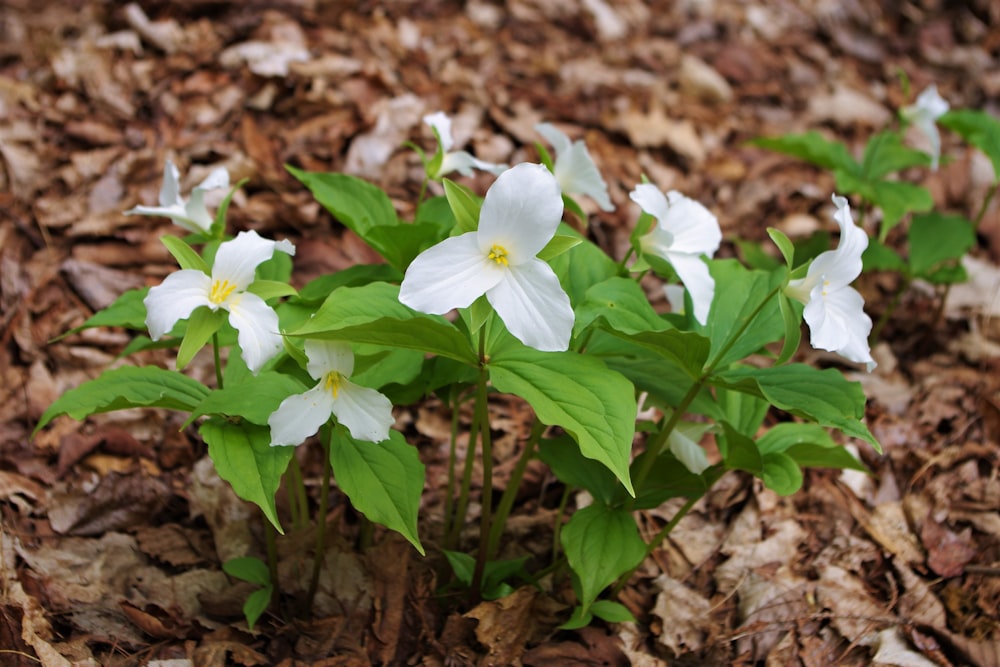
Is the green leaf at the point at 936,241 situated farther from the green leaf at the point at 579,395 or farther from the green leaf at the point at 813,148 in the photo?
the green leaf at the point at 579,395

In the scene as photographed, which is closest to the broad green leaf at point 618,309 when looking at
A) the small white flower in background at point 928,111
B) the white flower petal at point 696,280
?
the white flower petal at point 696,280

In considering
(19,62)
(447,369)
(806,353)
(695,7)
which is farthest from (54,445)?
(695,7)

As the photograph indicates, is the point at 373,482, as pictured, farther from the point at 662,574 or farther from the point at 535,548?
the point at 662,574

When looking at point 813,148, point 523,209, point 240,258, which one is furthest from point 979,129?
point 240,258

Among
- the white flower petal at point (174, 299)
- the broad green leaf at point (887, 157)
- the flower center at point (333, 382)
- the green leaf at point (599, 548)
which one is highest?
the white flower petal at point (174, 299)

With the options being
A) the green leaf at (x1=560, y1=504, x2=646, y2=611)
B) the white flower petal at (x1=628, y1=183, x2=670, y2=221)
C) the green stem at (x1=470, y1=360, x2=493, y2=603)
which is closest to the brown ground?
the green stem at (x1=470, y1=360, x2=493, y2=603)

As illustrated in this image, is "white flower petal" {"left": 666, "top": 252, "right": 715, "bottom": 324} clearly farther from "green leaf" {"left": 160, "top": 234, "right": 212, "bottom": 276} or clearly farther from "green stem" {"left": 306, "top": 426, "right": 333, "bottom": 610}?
"green leaf" {"left": 160, "top": 234, "right": 212, "bottom": 276}
